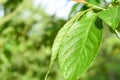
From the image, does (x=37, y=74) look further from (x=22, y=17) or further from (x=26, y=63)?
(x=22, y=17)

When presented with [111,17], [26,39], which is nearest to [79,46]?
[111,17]

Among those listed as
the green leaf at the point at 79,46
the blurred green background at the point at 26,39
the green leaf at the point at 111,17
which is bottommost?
the blurred green background at the point at 26,39

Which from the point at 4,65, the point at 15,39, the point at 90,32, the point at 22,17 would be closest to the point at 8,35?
the point at 15,39

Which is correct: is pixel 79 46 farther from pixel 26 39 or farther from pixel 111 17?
pixel 26 39

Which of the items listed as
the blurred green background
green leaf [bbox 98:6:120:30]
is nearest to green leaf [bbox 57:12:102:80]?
green leaf [bbox 98:6:120:30]

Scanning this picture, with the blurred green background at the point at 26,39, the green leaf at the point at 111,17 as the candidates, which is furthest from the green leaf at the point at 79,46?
the blurred green background at the point at 26,39

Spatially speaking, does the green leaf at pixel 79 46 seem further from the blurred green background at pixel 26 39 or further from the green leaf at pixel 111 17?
the blurred green background at pixel 26 39
